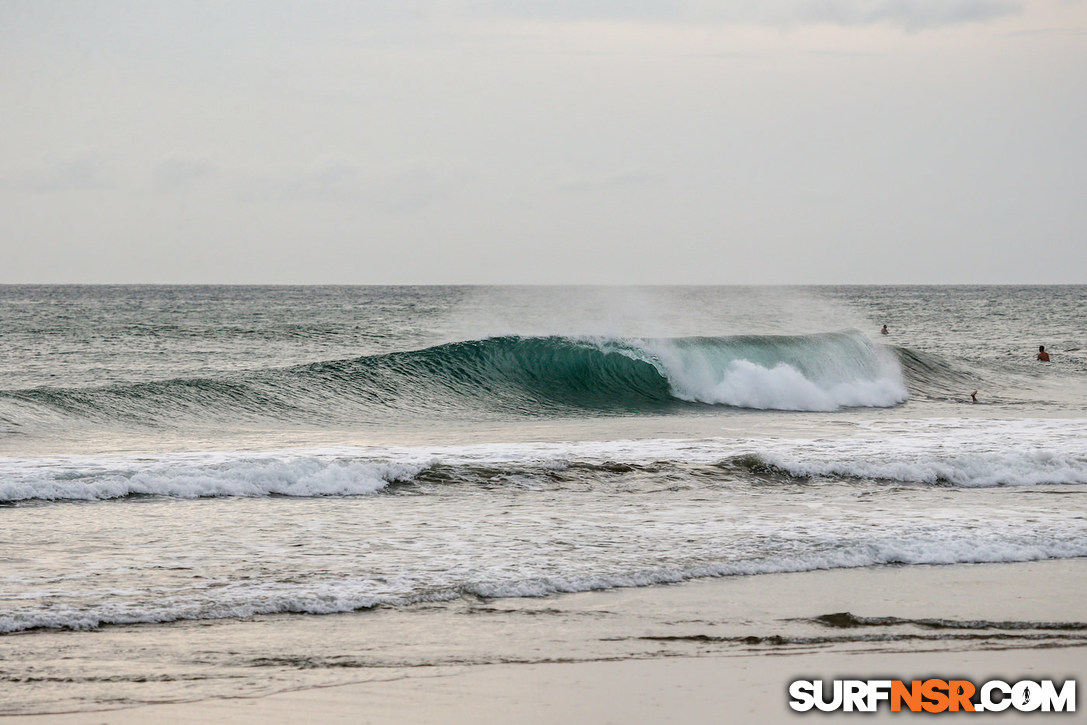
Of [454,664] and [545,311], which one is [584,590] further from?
[545,311]

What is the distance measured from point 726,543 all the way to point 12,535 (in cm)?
578

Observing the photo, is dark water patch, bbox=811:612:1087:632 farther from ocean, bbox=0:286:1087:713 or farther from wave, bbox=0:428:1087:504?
wave, bbox=0:428:1087:504

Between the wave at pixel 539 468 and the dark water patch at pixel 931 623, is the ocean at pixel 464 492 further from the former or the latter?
the dark water patch at pixel 931 623

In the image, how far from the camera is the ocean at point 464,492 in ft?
18.3

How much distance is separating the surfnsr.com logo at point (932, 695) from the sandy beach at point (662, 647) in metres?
0.08

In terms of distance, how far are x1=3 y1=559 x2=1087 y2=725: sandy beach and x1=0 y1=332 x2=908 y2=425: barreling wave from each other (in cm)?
1009

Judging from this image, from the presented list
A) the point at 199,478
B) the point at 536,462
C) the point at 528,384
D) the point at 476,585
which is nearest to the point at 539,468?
the point at 536,462

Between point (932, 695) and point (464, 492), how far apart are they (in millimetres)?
5920

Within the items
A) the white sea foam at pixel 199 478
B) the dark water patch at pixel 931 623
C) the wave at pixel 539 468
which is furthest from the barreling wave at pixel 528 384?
the dark water patch at pixel 931 623

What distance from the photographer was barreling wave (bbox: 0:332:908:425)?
15805mm

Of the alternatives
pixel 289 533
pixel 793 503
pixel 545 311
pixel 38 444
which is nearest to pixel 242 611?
pixel 289 533

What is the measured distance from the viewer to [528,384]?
64.5 feet

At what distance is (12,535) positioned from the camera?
25.8 feet

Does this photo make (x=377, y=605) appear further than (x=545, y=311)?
No
